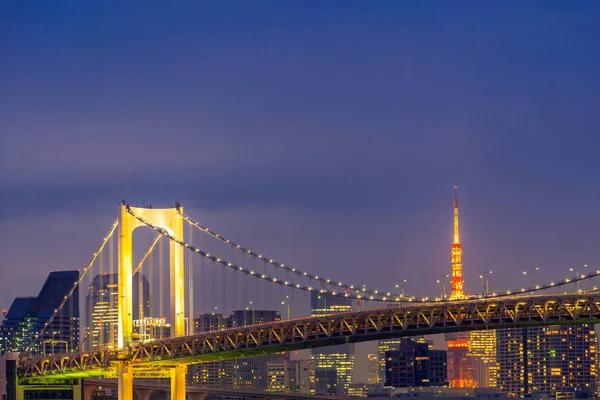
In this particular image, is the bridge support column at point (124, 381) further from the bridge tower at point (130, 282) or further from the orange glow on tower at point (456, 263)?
the orange glow on tower at point (456, 263)

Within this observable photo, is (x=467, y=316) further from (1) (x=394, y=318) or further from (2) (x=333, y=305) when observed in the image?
(2) (x=333, y=305)

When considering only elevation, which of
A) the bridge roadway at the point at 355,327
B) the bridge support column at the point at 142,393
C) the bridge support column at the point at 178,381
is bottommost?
the bridge support column at the point at 142,393

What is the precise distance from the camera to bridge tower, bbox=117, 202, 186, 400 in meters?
85.2

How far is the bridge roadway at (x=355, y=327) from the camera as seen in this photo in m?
80.6

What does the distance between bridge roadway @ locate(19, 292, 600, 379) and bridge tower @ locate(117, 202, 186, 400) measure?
91cm

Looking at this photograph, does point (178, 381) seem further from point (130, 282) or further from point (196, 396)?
point (196, 396)

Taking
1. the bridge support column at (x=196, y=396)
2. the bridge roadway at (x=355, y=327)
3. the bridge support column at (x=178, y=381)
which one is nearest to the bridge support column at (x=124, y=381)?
the bridge roadway at (x=355, y=327)

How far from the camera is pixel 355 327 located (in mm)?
83750

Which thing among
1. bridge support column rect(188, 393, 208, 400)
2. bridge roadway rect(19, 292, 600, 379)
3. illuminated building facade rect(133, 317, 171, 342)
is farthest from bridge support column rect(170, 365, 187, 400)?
bridge support column rect(188, 393, 208, 400)

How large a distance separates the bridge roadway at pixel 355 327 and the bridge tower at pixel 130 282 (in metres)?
0.91

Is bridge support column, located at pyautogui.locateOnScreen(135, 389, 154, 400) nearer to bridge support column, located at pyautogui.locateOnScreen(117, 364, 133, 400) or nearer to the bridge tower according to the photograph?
the bridge tower

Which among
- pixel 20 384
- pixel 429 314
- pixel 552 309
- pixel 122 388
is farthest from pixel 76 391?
pixel 552 309

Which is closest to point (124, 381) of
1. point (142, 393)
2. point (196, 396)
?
point (142, 393)

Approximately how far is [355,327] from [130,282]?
12.7 m
